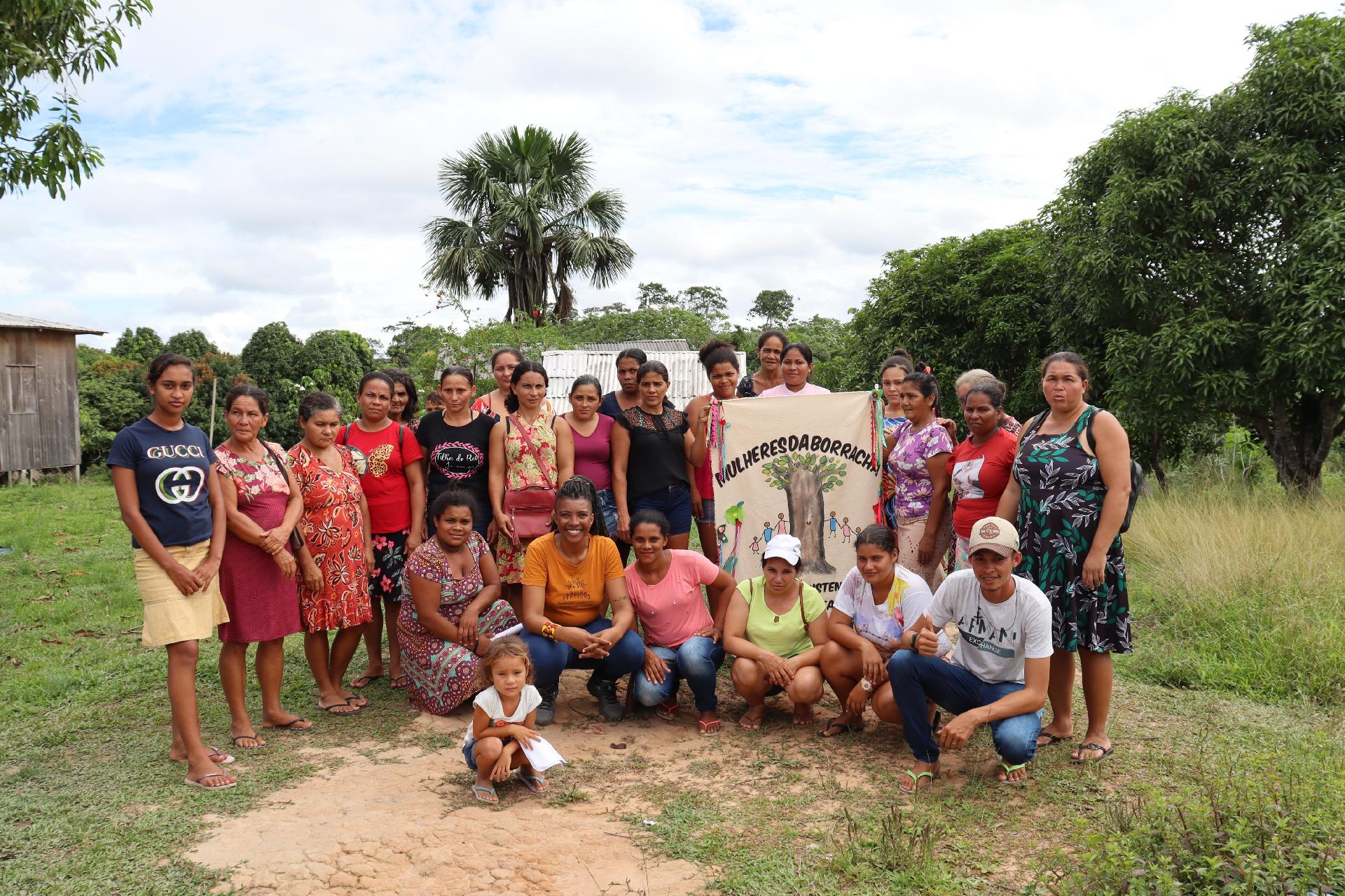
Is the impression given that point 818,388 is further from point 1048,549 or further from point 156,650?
point 156,650

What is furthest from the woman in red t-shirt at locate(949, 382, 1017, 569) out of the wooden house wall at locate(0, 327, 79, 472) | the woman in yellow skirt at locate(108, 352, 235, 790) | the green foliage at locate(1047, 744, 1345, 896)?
the wooden house wall at locate(0, 327, 79, 472)

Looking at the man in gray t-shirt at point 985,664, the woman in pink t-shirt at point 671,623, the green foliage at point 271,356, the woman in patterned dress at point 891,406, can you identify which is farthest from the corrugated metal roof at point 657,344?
the man in gray t-shirt at point 985,664

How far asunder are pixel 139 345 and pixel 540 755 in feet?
83.2

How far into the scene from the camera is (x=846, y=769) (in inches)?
169

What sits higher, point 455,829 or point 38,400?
point 38,400

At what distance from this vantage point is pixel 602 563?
16.5 ft

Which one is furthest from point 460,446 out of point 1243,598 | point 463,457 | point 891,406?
point 1243,598

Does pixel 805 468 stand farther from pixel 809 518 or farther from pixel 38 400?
pixel 38 400

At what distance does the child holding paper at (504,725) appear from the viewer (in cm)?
400

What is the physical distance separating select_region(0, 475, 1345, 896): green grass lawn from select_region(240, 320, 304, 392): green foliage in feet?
52.1

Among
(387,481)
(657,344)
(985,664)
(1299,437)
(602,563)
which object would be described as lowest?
(985,664)

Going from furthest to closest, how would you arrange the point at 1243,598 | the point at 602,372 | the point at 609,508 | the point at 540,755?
1. the point at 602,372
2. the point at 1243,598
3. the point at 609,508
4. the point at 540,755

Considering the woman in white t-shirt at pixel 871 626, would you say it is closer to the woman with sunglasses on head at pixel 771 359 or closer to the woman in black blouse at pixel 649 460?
the woman in black blouse at pixel 649 460

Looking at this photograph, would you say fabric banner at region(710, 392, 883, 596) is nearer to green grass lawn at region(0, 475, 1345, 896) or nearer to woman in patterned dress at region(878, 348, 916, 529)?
woman in patterned dress at region(878, 348, 916, 529)
